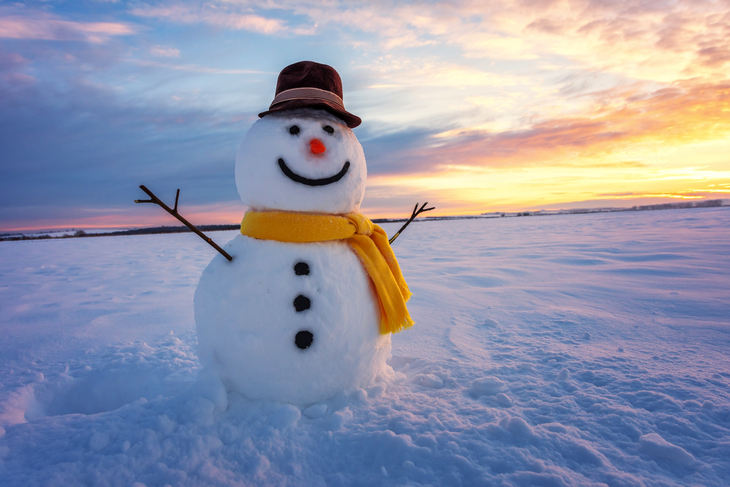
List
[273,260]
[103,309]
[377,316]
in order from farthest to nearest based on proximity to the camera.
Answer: [103,309], [377,316], [273,260]

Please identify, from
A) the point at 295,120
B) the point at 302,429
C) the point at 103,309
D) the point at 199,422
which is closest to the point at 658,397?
the point at 302,429

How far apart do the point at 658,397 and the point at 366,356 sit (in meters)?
1.45

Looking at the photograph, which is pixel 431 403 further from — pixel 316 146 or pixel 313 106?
pixel 313 106

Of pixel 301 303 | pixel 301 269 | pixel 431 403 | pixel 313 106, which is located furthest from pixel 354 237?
pixel 431 403

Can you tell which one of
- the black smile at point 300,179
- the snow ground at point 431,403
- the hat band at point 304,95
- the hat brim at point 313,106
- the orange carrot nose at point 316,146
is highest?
the hat band at point 304,95

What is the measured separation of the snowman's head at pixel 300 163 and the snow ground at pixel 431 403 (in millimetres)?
1014

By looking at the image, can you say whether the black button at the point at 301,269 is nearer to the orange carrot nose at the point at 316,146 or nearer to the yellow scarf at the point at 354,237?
the yellow scarf at the point at 354,237

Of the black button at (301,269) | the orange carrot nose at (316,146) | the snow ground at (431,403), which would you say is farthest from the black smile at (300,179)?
the snow ground at (431,403)

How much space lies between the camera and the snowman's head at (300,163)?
69.1 inches

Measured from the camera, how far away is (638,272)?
14.1 feet

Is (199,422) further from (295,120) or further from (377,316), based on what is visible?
(295,120)

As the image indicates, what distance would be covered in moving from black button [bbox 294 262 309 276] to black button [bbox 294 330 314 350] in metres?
0.29

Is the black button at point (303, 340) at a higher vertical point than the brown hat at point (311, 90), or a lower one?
lower

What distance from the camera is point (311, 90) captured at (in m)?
1.87
